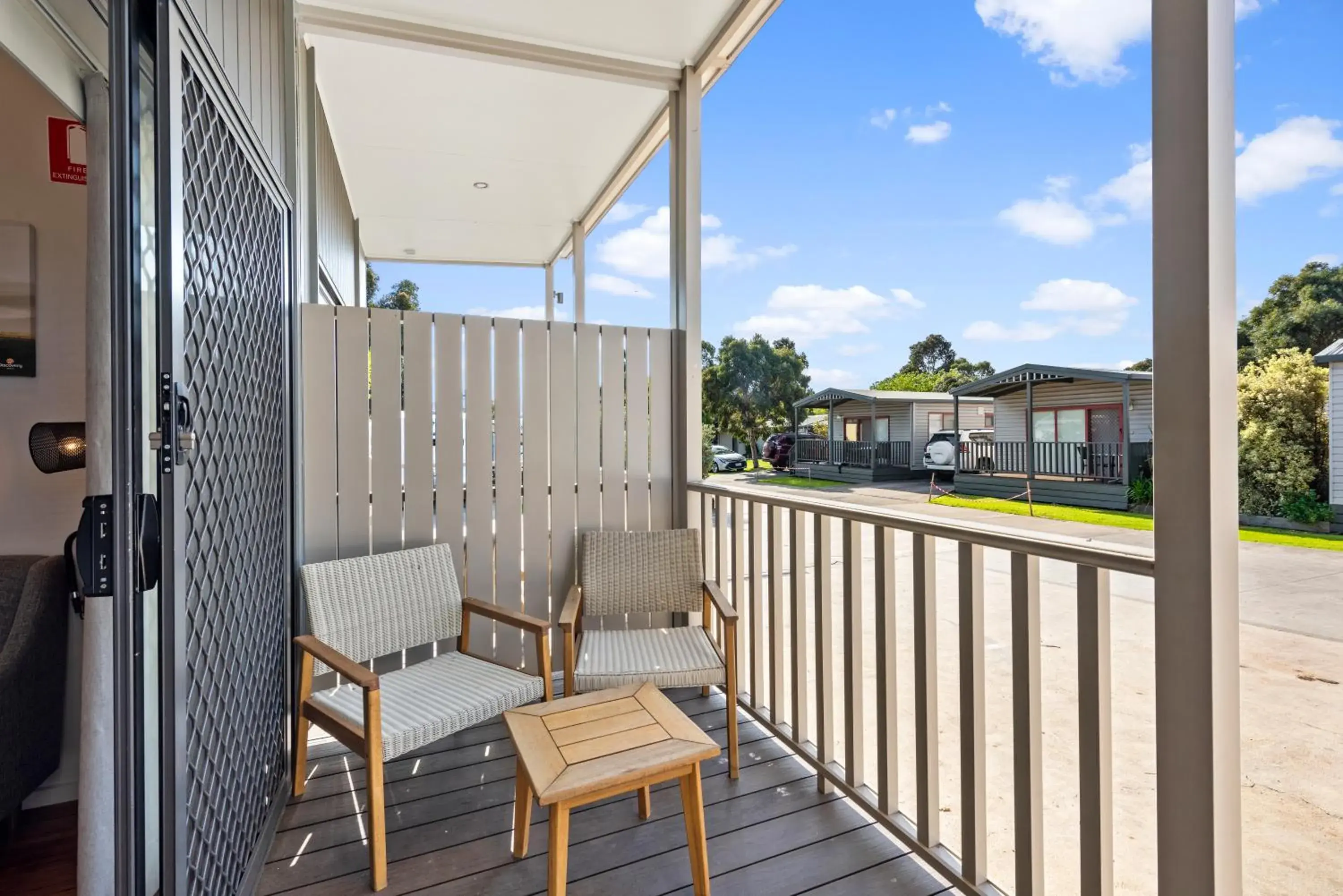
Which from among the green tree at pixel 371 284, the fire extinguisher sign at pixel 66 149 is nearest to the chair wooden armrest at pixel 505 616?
the fire extinguisher sign at pixel 66 149

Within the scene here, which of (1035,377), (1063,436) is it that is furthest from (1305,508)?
(1035,377)

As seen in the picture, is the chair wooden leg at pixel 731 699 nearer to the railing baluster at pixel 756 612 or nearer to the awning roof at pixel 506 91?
the railing baluster at pixel 756 612

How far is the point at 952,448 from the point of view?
6.58ft

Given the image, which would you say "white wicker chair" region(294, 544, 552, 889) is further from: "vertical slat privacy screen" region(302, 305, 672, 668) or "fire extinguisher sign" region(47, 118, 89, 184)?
"fire extinguisher sign" region(47, 118, 89, 184)

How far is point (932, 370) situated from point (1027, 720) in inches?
42.4

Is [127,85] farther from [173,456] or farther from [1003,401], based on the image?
[1003,401]

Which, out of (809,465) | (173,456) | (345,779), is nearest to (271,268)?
(173,456)

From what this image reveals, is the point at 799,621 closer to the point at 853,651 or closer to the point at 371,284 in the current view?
the point at 853,651

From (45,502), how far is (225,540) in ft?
2.71

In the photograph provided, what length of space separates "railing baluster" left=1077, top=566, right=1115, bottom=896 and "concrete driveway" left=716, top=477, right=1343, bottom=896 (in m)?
0.08

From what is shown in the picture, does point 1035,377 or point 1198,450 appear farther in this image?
point 1035,377

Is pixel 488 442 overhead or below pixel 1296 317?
below

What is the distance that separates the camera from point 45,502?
1.94m

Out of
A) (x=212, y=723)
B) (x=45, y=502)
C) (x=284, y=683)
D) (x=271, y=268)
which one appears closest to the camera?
(x=212, y=723)
